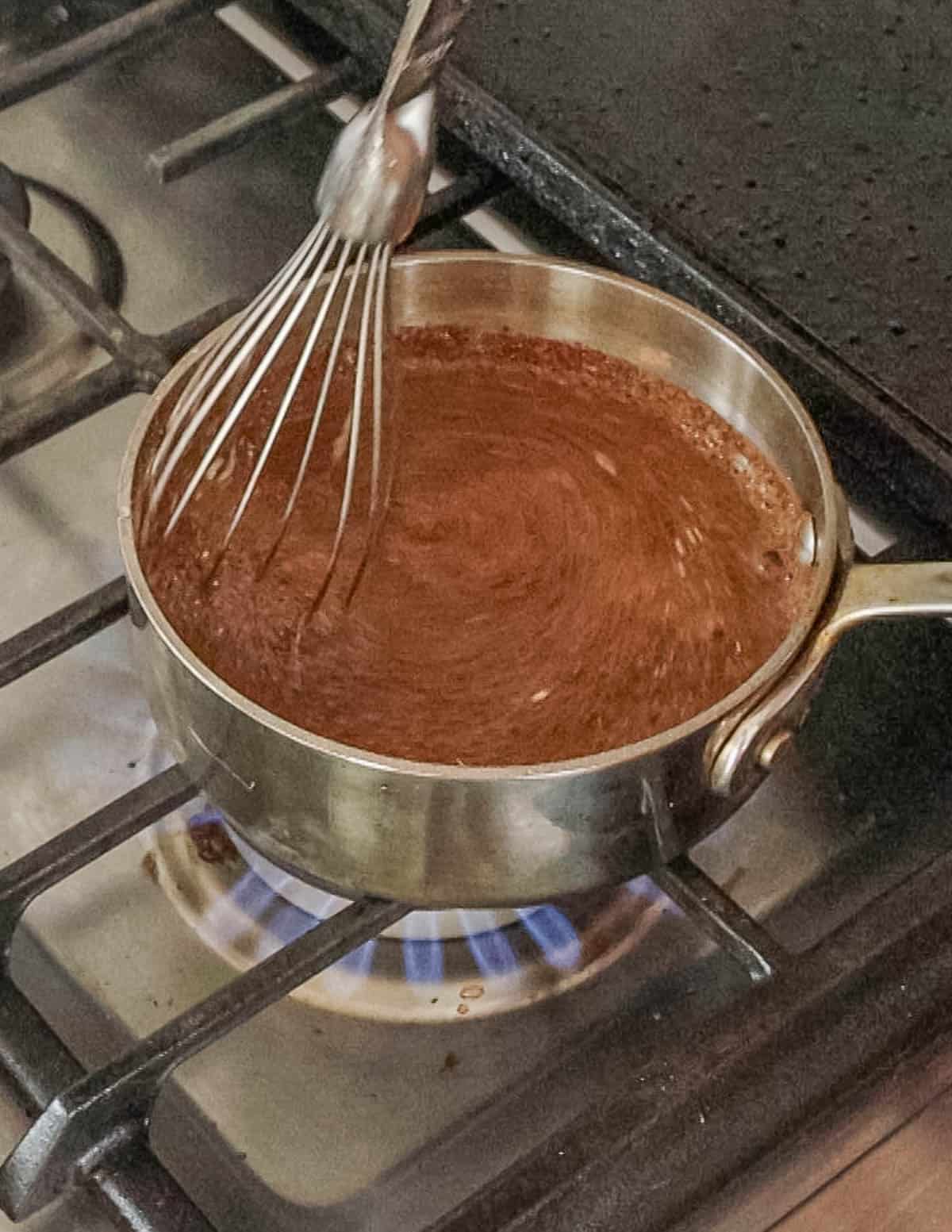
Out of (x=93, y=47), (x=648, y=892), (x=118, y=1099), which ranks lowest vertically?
(x=648, y=892)

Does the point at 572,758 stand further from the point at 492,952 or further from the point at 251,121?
the point at 251,121

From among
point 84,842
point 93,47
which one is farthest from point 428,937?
point 93,47

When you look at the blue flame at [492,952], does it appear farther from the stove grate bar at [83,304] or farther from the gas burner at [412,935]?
the stove grate bar at [83,304]

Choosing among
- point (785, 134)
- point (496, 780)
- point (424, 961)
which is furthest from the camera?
point (785, 134)

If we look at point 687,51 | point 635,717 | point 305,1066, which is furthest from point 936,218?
point 305,1066

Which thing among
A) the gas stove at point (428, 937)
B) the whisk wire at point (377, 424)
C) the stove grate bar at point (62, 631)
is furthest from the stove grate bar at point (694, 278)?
the stove grate bar at point (62, 631)

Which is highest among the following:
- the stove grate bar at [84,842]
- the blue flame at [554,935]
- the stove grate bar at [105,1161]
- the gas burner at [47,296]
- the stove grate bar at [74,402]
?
the stove grate bar at [74,402]

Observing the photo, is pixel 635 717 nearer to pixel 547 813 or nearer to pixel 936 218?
pixel 547 813

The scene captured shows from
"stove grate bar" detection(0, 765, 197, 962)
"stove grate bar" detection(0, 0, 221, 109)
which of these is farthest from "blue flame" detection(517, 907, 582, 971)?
"stove grate bar" detection(0, 0, 221, 109)
